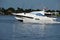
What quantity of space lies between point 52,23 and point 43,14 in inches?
179

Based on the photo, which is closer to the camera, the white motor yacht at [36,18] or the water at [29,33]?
the water at [29,33]

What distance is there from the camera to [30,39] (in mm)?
31172

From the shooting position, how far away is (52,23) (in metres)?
59.4

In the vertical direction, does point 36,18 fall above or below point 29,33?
above

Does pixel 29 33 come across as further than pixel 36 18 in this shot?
No

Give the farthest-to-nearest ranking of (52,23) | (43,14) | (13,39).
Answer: (43,14) < (52,23) < (13,39)

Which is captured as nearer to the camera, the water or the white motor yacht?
the water

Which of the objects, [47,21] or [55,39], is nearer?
[55,39]

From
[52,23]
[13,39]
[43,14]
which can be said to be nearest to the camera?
[13,39]

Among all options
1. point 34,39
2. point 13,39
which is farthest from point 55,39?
point 13,39

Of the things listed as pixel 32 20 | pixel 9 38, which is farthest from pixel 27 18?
pixel 9 38

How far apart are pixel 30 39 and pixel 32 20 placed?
1167 inches

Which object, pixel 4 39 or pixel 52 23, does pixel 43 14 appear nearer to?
pixel 52 23

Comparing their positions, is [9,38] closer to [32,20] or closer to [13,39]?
[13,39]
